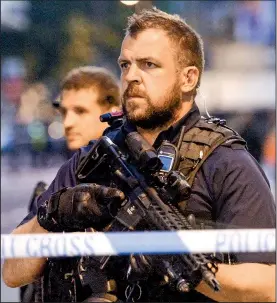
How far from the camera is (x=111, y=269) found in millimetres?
1311

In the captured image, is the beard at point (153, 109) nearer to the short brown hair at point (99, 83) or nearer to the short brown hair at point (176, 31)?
the short brown hair at point (176, 31)

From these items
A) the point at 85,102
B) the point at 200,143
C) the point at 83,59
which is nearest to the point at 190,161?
the point at 200,143

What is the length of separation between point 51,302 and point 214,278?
19.0 inches

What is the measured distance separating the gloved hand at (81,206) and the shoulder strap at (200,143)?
12 cm

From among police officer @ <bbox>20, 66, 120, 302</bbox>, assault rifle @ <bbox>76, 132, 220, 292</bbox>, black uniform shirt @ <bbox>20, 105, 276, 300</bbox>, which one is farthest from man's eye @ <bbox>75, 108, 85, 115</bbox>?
black uniform shirt @ <bbox>20, 105, 276, 300</bbox>

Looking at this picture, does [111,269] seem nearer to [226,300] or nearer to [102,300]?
[102,300]

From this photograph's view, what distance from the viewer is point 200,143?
1294mm

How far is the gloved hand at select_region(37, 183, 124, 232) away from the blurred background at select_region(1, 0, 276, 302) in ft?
1.48

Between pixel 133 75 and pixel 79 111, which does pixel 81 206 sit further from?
pixel 79 111

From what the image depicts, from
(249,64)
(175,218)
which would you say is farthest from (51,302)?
(249,64)

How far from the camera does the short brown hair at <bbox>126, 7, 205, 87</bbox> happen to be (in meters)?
1.32

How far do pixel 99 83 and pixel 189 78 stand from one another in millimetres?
405

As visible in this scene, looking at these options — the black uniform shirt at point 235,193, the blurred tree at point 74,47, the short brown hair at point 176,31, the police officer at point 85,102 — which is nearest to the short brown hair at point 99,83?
the police officer at point 85,102

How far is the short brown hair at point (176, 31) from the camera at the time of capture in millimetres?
1320
